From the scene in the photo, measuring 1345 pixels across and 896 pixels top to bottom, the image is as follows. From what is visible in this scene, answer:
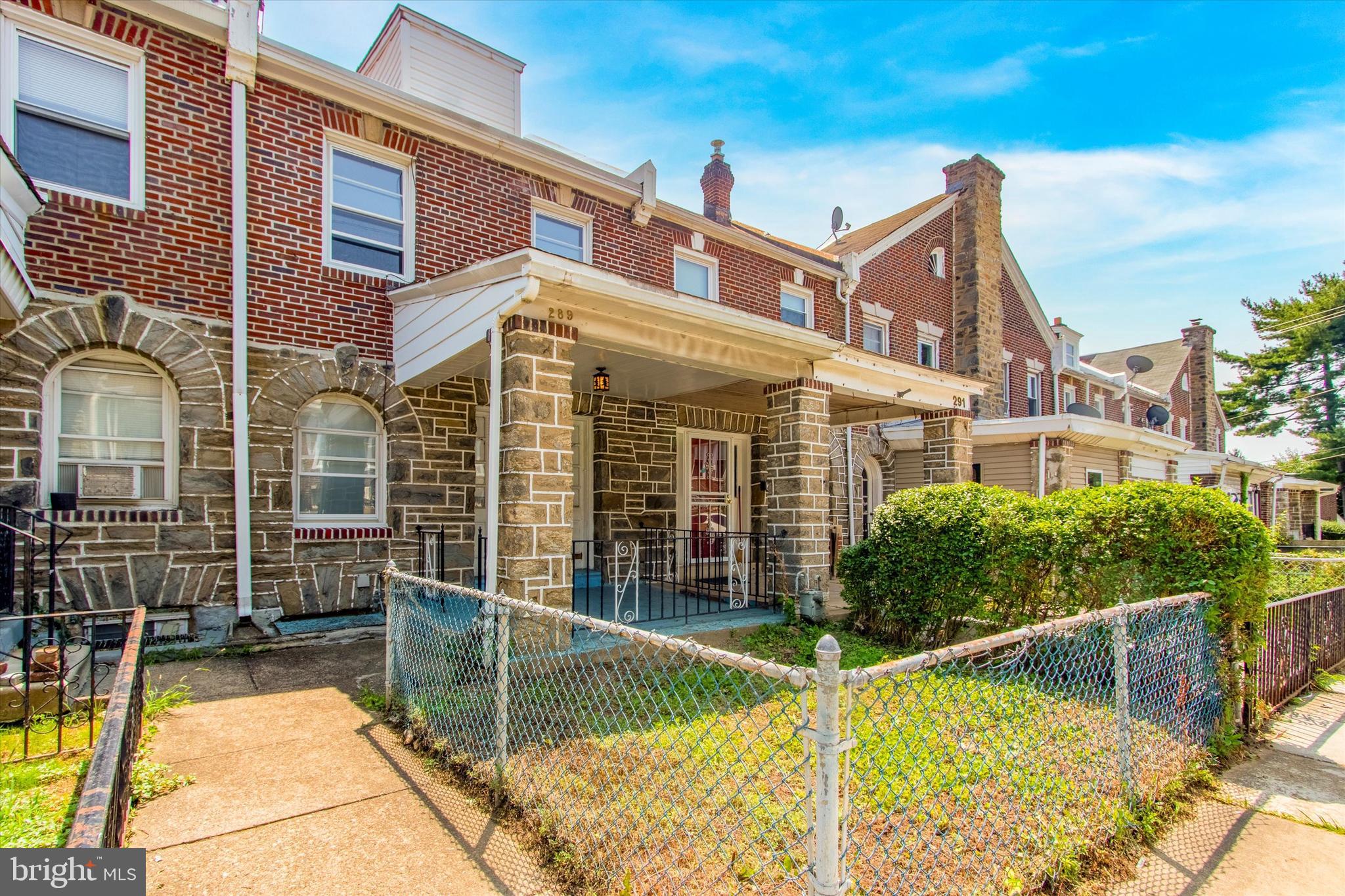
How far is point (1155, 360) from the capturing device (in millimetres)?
27391

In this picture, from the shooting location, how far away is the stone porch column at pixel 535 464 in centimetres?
523

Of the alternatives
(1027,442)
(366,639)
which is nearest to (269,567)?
(366,639)

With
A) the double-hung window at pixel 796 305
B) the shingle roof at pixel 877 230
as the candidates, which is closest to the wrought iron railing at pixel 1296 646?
the double-hung window at pixel 796 305

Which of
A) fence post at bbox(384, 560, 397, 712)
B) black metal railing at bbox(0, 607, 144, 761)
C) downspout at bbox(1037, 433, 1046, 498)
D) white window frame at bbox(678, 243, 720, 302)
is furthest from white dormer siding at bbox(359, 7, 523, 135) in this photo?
downspout at bbox(1037, 433, 1046, 498)

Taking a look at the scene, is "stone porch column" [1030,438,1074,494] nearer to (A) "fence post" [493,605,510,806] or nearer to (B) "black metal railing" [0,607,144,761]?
(A) "fence post" [493,605,510,806]

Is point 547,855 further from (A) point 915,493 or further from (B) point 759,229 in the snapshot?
(B) point 759,229

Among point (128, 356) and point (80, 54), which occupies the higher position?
point (80, 54)

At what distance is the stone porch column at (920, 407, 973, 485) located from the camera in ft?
30.9

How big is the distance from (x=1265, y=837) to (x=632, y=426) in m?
7.98

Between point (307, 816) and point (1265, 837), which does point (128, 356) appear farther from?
point (1265, 837)

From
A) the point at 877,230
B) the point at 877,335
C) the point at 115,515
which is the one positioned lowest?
the point at 115,515

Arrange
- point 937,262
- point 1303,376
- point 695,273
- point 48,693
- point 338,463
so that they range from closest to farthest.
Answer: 1. point 48,693
2. point 338,463
3. point 695,273
4. point 937,262
5. point 1303,376

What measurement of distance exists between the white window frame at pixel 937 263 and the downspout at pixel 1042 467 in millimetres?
4806

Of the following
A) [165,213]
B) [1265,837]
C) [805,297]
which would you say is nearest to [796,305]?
[805,297]
